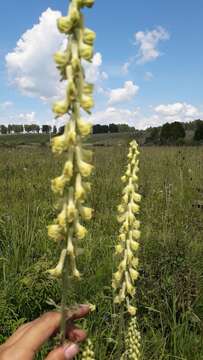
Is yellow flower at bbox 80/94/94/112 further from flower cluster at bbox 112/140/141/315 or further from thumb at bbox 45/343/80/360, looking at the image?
flower cluster at bbox 112/140/141/315

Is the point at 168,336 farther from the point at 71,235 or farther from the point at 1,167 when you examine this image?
the point at 1,167

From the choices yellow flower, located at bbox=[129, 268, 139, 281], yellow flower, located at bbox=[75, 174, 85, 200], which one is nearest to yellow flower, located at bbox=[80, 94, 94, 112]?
yellow flower, located at bbox=[75, 174, 85, 200]

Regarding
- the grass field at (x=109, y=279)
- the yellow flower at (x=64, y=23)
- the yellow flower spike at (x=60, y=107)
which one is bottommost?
the grass field at (x=109, y=279)

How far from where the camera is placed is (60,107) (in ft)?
4.71

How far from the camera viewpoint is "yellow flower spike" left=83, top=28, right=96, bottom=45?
141cm

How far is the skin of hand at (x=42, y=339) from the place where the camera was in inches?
63.6

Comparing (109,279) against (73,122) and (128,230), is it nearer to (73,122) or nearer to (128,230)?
(128,230)

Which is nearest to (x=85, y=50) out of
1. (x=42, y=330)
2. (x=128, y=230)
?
(x=42, y=330)

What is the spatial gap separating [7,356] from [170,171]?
9656 millimetres

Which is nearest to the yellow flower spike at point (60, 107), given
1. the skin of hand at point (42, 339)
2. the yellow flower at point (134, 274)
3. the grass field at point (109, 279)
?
the skin of hand at point (42, 339)

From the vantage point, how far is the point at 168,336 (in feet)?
14.1

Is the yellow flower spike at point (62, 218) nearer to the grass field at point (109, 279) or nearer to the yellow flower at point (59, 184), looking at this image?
the yellow flower at point (59, 184)

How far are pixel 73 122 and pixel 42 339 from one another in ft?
2.88

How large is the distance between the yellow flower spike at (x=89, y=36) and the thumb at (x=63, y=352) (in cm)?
110
